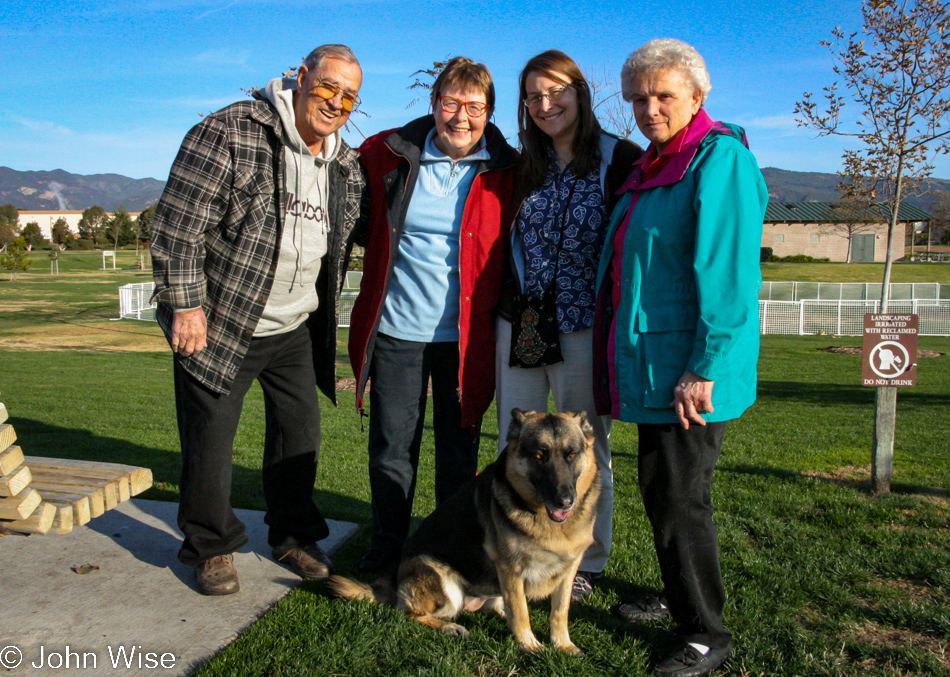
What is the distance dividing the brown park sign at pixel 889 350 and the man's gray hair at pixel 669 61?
3.41 meters

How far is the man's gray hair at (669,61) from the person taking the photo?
8.62 ft

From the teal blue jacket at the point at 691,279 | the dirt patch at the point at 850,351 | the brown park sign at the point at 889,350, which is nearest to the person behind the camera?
the teal blue jacket at the point at 691,279

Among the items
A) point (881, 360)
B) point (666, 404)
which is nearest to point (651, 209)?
point (666, 404)

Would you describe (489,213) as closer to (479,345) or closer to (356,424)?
(479,345)

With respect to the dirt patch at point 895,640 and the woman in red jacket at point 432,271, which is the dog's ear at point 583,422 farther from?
the dirt patch at point 895,640

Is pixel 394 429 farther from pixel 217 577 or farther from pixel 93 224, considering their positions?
pixel 93 224

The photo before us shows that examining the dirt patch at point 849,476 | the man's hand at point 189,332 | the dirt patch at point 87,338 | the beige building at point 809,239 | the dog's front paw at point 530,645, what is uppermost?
the beige building at point 809,239

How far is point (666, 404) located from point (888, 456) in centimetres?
365

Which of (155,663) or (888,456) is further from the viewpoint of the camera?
(888,456)

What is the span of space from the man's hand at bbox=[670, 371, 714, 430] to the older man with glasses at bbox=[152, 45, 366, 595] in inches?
73.4

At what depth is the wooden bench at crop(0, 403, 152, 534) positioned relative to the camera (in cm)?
230

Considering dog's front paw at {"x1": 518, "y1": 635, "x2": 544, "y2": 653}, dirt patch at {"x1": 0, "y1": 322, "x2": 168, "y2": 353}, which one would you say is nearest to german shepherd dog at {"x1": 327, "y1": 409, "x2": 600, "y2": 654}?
dog's front paw at {"x1": 518, "y1": 635, "x2": 544, "y2": 653}

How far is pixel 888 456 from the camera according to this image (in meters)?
5.20

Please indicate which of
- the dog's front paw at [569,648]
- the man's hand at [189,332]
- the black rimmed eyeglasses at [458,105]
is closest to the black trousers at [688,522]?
the dog's front paw at [569,648]
